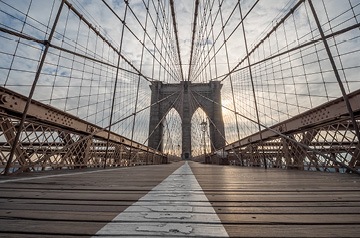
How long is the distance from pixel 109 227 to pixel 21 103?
3.51 meters

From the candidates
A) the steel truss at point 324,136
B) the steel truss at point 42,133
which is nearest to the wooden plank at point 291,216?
the steel truss at point 324,136

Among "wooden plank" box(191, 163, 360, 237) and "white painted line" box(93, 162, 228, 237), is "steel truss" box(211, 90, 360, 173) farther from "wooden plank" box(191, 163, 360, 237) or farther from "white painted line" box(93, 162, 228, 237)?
"white painted line" box(93, 162, 228, 237)

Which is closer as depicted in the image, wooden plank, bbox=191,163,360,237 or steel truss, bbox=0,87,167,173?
wooden plank, bbox=191,163,360,237

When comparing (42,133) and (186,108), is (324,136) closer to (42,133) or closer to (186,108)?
(42,133)

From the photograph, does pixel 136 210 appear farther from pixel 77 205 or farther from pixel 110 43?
pixel 110 43

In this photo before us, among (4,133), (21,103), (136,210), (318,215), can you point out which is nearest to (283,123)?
(318,215)

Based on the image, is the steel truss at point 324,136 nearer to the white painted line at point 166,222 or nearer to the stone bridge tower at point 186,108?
the white painted line at point 166,222

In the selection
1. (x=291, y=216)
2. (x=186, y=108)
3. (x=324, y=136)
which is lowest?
(x=291, y=216)

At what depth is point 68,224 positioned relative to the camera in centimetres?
63

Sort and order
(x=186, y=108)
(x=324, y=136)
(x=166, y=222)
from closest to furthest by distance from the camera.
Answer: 1. (x=166, y=222)
2. (x=324, y=136)
3. (x=186, y=108)

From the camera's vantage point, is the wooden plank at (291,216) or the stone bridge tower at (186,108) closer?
the wooden plank at (291,216)

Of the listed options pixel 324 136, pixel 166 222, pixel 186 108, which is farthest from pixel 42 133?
pixel 186 108

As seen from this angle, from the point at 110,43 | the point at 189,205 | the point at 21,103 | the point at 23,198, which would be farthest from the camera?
the point at 110,43

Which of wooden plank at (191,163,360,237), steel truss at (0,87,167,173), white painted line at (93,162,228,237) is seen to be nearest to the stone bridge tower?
steel truss at (0,87,167,173)
